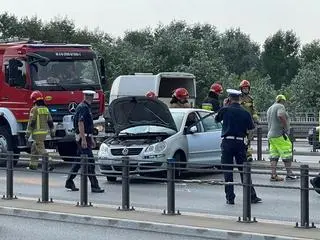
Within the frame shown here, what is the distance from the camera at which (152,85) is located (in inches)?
1341

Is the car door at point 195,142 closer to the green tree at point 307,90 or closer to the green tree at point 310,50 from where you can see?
the green tree at point 307,90

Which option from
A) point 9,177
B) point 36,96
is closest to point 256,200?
point 9,177

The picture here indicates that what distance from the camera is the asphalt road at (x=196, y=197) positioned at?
13.4 metres

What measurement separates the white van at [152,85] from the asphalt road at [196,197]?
636 inches

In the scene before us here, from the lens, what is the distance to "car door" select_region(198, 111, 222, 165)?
66.7 ft

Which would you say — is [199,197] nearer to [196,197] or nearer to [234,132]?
[196,197]

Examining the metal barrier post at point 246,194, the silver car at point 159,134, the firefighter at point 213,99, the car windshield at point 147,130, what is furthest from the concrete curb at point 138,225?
the firefighter at point 213,99

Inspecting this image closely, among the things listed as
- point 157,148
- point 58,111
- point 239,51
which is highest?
point 239,51

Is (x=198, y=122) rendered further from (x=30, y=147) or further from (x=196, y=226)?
(x=196, y=226)

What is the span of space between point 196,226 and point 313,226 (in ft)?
5.08

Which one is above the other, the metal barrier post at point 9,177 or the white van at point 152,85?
the white van at point 152,85

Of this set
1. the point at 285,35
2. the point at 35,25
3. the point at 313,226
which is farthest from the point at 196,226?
the point at 285,35

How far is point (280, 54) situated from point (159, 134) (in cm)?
8397

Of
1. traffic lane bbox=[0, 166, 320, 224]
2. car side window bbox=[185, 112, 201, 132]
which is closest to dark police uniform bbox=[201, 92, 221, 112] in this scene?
car side window bbox=[185, 112, 201, 132]
